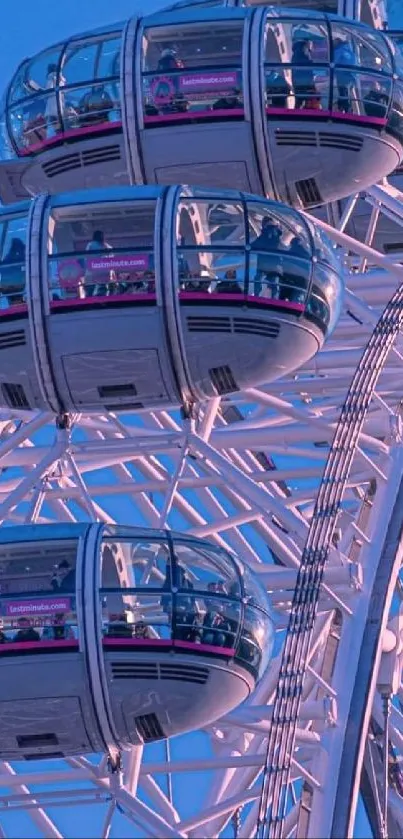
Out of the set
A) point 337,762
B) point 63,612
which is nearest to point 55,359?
point 63,612

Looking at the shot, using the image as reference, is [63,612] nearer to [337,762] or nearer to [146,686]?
[146,686]

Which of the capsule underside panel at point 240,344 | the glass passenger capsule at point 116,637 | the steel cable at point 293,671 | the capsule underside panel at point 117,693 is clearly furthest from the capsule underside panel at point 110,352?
the capsule underside panel at point 117,693

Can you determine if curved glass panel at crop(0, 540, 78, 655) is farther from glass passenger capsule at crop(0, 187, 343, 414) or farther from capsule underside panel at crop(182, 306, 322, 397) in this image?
capsule underside panel at crop(182, 306, 322, 397)

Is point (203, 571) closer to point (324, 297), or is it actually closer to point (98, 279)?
point (98, 279)

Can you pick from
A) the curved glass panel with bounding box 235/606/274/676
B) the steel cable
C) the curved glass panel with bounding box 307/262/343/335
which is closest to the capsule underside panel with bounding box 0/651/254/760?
the curved glass panel with bounding box 235/606/274/676

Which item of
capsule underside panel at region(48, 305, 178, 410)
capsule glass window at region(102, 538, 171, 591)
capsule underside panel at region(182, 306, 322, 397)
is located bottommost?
capsule glass window at region(102, 538, 171, 591)

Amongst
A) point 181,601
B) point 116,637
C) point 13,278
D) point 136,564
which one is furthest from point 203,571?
point 13,278

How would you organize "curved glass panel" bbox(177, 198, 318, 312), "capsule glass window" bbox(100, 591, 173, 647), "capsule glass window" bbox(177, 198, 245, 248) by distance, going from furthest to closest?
1. "capsule glass window" bbox(177, 198, 245, 248)
2. "curved glass panel" bbox(177, 198, 318, 312)
3. "capsule glass window" bbox(100, 591, 173, 647)

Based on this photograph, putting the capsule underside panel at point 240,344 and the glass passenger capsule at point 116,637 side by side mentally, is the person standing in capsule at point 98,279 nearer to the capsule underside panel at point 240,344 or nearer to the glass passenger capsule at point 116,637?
the capsule underside panel at point 240,344
